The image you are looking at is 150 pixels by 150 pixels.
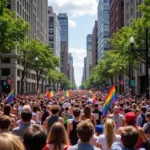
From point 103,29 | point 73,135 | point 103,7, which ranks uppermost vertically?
point 103,7

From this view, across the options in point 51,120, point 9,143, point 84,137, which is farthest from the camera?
point 51,120

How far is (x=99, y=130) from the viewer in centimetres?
756

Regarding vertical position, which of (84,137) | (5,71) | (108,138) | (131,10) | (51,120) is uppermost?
(131,10)

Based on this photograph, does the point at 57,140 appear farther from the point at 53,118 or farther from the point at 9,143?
the point at 53,118

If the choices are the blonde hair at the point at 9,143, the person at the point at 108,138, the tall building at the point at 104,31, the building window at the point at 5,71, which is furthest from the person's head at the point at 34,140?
the tall building at the point at 104,31

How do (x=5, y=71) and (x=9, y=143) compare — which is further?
(x=5, y=71)

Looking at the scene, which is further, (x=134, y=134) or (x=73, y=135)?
(x=73, y=135)

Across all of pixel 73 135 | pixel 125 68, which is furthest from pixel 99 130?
pixel 125 68

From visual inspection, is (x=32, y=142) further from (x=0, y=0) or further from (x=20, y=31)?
(x=20, y=31)

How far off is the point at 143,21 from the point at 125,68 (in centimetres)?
2317

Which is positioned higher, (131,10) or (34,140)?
(131,10)

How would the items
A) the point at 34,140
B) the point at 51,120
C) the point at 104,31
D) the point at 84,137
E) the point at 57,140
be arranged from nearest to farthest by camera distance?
1. the point at 34,140
2. the point at 84,137
3. the point at 57,140
4. the point at 51,120
5. the point at 104,31

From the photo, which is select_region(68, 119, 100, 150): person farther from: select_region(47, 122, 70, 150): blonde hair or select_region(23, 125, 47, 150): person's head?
select_region(23, 125, 47, 150): person's head

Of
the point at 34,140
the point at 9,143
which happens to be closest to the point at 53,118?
the point at 34,140
